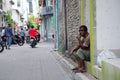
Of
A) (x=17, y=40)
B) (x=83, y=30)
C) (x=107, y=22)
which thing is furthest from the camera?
(x=17, y=40)

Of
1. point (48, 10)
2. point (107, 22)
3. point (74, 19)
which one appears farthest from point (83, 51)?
point (48, 10)

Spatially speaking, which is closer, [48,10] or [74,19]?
[74,19]

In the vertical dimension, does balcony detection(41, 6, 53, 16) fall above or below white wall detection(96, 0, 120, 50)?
above

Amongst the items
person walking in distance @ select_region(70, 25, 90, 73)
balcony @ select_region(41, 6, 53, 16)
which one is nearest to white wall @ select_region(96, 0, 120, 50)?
person walking in distance @ select_region(70, 25, 90, 73)

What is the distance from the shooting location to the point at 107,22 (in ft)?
32.3

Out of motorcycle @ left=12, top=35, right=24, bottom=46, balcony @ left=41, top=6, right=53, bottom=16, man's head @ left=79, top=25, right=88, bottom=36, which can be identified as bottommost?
motorcycle @ left=12, top=35, right=24, bottom=46

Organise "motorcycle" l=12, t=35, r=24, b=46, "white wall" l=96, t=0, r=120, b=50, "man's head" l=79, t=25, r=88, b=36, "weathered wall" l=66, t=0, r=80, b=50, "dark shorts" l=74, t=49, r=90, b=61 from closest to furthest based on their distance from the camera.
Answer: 1. "white wall" l=96, t=0, r=120, b=50
2. "dark shorts" l=74, t=49, r=90, b=61
3. "man's head" l=79, t=25, r=88, b=36
4. "weathered wall" l=66, t=0, r=80, b=50
5. "motorcycle" l=12, t=35, r=24, b=46

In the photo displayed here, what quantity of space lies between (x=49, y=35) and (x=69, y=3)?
102 ft

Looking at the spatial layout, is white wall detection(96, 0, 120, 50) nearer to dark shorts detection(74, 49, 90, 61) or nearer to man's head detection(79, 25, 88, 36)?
dark shorts detection(74, 49, 90, 61)

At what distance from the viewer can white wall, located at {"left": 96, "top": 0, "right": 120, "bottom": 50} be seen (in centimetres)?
984

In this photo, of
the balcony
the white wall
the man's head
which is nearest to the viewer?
the white wall

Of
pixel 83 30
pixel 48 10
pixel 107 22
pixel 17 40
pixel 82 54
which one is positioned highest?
pixel 48 10

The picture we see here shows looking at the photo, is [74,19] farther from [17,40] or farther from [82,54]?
[17,40]

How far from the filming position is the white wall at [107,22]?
9.84 m
